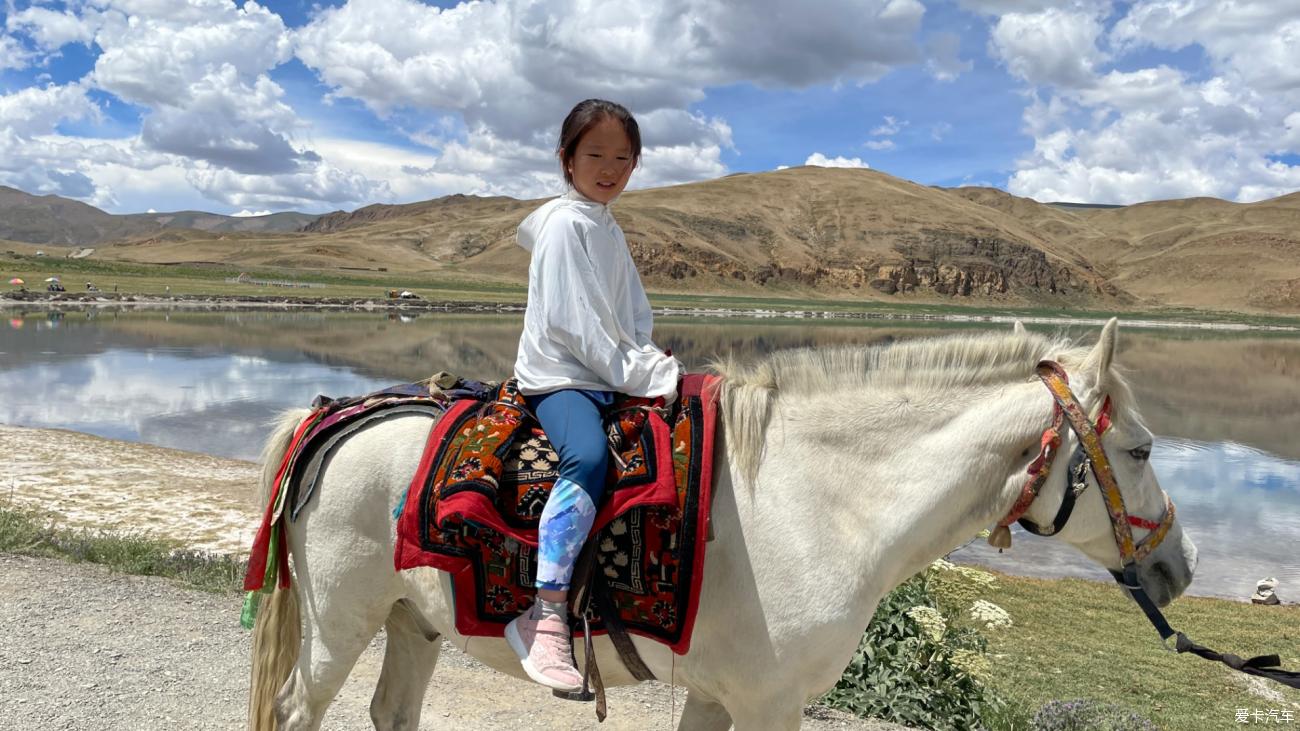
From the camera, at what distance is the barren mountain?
486 ft

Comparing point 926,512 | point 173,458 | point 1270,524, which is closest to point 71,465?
point 173,458

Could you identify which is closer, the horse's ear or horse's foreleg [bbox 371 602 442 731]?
the horse's ear

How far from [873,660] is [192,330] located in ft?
147

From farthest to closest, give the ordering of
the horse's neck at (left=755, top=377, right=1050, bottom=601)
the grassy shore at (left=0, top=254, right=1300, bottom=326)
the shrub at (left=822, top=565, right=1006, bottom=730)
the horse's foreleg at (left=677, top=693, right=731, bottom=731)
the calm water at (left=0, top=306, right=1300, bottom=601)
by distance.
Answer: the grassy shore at (left=0, top=254, right=1300, bottom=326) < the calm water at (left=0, top=306, right=1300, bottom=601) < the shrub at (left=822, top=565, right=1006, bottom=730) < the horse's foreleg at (left=677, top=693, right=731, bottom=731) < the horse's neck at (left=755, top=377, right=1050, bottom=601)

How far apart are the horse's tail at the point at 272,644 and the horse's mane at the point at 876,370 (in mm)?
1979

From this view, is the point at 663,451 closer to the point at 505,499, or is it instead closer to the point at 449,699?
the point at 505,499

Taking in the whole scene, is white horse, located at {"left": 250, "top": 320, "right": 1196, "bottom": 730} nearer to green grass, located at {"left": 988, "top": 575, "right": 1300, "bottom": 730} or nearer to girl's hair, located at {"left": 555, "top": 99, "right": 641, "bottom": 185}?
girl's hair, located at {"left": 555, "top": 99, "right": 641, "bottom": 185}

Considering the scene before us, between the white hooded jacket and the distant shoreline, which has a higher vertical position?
the white hooded jacket

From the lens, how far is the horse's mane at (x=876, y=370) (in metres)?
2.84

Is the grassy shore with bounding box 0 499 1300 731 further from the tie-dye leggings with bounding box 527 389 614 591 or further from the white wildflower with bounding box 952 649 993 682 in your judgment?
the tie-dye leggings with bounding box 527 389 614 591

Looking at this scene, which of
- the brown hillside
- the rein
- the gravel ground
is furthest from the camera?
the brown hillside

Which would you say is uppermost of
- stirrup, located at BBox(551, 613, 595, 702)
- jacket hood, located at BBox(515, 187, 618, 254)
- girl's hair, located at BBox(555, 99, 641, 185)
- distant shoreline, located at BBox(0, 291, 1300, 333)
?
girl's hair, located at BBox(555, 99, 641, 185)

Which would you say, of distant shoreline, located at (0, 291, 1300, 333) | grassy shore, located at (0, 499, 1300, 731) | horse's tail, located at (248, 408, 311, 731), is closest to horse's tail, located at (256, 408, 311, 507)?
horse's tail, located at (248, 408, 311, 731)

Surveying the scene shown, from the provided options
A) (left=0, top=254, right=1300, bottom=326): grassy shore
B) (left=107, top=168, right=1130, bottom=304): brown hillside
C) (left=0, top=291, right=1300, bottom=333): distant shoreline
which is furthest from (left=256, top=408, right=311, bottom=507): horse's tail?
(left=107, top=168, right=1130, bottom=304): brown hillside
